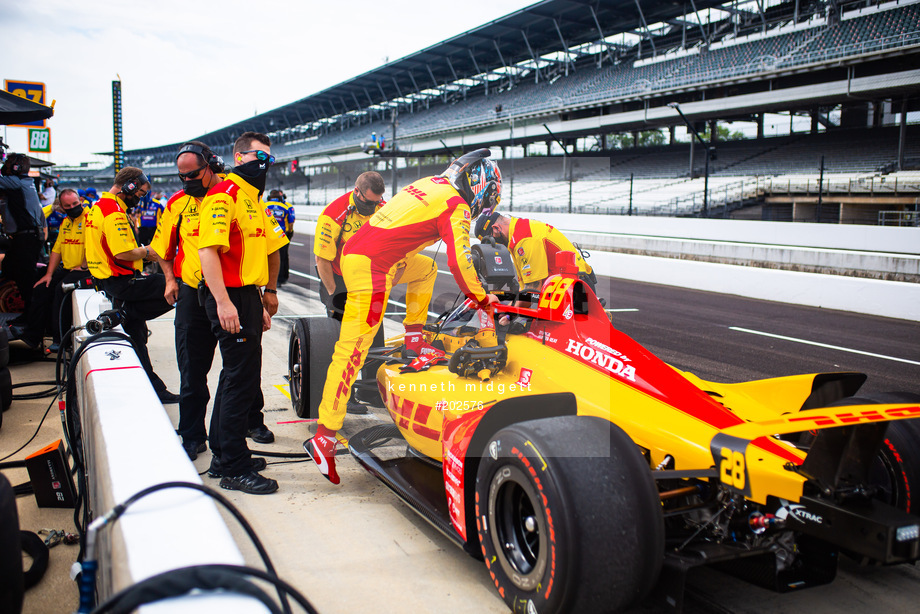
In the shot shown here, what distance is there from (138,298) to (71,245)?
250 cm

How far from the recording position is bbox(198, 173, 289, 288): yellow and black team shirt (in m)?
3.68

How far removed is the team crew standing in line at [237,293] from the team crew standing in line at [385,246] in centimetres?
41

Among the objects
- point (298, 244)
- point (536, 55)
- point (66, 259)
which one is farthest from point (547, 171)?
point (66, 259)

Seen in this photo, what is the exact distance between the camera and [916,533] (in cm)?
202

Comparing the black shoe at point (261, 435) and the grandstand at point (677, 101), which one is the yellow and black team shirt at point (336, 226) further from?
the grandstand at point (677, 101)

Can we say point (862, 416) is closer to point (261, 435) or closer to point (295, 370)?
point (261, 435)

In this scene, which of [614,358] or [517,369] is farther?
[517,369]

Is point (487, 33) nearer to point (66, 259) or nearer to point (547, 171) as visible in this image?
point (547, 171)

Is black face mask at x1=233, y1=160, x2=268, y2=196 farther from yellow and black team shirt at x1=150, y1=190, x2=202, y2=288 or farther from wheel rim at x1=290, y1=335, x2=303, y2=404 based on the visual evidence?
wheel rim at x1=290, y1=335, x2=303, y2=404

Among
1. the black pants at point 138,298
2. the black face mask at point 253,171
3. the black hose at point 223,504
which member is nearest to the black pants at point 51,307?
the black pants at point 138,298

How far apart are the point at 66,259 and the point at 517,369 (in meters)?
6.15

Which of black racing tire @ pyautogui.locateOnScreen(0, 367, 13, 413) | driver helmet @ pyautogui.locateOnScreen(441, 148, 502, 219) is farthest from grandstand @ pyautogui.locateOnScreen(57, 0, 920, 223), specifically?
black racing tire @ pyautogui.locateOnScreen(0, 367, 13, 413)

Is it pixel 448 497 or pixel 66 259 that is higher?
pixel 66 259

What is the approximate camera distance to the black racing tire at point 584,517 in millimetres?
2129
